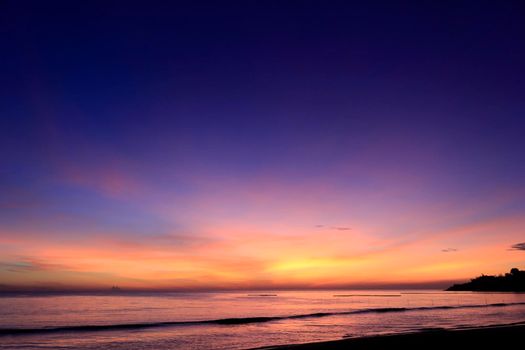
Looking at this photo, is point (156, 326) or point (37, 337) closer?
point (37, 337)

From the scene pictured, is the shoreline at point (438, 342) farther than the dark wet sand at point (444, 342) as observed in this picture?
Yes

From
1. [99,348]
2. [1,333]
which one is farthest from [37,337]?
[99,348]

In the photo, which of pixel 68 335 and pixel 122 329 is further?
pixel 122 329

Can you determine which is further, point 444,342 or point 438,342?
point 438,342

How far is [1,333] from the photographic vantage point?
41375mm

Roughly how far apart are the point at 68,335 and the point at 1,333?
7.49m

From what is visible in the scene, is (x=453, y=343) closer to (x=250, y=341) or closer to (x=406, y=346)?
(x=406, y=346)

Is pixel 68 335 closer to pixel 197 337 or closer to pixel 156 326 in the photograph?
pixel 156 326

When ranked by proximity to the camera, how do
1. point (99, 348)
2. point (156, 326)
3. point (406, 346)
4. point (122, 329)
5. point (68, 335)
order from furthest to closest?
point (156, 326) → point (122, 329) → point (68, 335) → point (99, 348) → point (406, 346)

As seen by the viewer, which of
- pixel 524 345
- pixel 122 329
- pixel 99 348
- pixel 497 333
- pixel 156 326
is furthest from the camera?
pixel 156 326

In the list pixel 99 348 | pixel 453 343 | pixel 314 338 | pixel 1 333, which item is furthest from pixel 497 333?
pixel 1 333

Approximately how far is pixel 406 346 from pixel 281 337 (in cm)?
1509

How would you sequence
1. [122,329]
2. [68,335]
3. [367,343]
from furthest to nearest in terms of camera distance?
1. [122,329]
2. [68,335]
3. [367,343]

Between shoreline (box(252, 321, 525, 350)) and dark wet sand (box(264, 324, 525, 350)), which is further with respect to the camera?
shoreline (box(252, 321, 525, 350))
